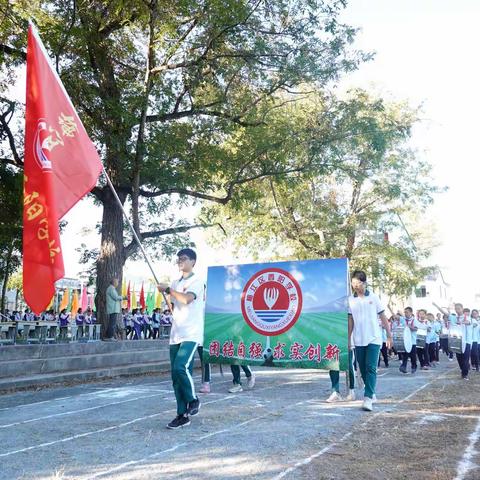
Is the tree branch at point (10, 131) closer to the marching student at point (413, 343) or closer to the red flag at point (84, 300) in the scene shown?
the marching student at point (413, 343)

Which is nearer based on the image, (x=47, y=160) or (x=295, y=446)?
(x=295, y=446)

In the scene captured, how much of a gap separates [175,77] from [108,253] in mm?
5859

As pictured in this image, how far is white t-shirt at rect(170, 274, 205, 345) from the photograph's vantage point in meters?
6.89

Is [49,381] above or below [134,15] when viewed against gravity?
below

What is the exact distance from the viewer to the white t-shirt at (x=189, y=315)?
6.89m

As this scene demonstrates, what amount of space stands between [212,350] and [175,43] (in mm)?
8735

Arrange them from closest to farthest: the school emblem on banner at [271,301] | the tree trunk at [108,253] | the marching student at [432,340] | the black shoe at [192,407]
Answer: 1. the black shoe at [192,407]
2. the school emblem on banner at [271,301]
3. the tree trunk at [108,253]
4. the marching student at [432,340]

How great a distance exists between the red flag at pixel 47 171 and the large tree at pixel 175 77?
24.0 feet

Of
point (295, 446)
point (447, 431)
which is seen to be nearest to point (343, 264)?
point (447, 431)

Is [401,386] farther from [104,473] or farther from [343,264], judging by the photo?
[104,473]

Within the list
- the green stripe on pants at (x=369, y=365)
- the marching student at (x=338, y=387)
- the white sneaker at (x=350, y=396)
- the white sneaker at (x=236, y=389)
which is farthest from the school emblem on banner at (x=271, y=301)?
the green stripe on pants at (x=369, y=365)

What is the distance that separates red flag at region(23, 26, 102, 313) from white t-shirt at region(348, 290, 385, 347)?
14.9ft

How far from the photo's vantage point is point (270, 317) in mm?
10695

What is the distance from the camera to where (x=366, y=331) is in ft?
28.2
